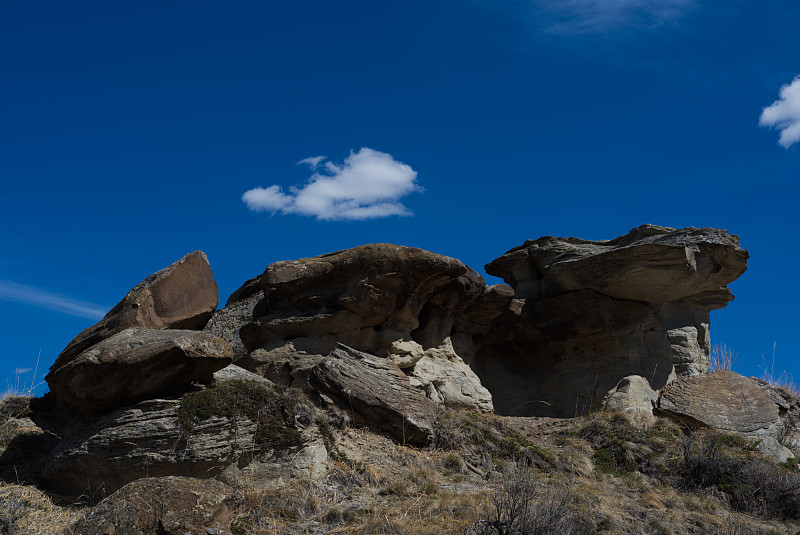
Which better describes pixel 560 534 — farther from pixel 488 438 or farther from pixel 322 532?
pixel 488 438

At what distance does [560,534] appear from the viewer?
720cm

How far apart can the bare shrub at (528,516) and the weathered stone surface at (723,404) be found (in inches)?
185

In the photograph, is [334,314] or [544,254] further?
[544,254]

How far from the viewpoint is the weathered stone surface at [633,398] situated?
42.3ft

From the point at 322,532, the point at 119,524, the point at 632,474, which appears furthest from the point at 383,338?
the point at 119,524

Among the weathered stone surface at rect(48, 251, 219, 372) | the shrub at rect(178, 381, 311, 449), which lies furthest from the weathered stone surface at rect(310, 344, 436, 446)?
the weathered stone surface at rect(48, 251, 219, 372)

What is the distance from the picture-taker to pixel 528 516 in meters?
7.25

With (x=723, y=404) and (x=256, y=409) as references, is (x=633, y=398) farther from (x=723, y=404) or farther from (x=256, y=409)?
(x=256, y=409)

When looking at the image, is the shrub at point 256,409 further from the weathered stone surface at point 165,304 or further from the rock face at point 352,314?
the weathered stone surface at point 165,304

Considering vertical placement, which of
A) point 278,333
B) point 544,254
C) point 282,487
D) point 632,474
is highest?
point 544,254

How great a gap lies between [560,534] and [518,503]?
20.4 inches

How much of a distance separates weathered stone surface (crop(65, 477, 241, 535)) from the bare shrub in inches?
95.2

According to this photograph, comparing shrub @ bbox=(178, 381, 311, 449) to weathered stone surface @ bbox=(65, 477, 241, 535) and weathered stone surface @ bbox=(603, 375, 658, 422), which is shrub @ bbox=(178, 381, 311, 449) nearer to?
weathered stone surface @ bbox=(65, 477, 241, 535)

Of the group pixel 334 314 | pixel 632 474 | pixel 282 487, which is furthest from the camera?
pixel 334 314
